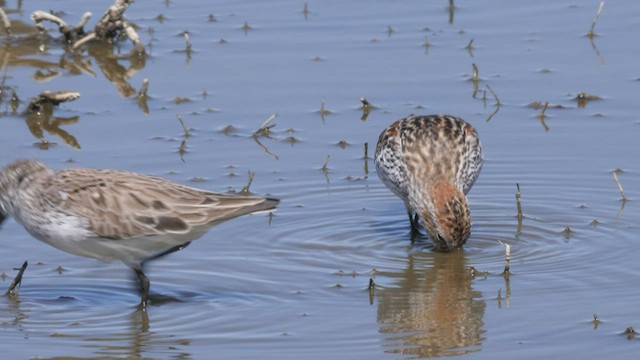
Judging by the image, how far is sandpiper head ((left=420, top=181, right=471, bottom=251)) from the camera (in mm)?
11250

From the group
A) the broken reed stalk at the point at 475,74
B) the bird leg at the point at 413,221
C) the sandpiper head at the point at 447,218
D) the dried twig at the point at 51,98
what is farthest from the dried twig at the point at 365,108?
the sandpiper head at the point at 447,218

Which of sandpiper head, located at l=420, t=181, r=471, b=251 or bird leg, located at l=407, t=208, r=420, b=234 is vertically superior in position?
sandpiper head, located at l=420, t=181, r=471, b=251

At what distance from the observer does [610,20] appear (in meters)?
16.6

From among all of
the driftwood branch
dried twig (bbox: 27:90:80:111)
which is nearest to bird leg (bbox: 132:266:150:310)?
dried twig (bbox: 27:90:80:111)

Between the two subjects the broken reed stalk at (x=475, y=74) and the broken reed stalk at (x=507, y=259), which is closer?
the broken reed stalk at (x=507, y=259)

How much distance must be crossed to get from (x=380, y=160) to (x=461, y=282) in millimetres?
1845

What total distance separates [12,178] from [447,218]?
123 inches

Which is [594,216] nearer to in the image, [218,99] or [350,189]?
[350,189]

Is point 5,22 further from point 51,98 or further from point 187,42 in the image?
point 51,98

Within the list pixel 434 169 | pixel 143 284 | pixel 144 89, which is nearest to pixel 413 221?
pixel 434 169

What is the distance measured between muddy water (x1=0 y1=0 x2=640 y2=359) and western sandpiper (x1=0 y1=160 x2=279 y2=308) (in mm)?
484

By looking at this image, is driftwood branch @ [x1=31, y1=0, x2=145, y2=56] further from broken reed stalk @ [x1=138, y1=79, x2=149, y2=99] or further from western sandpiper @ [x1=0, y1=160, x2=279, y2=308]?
western sandpiper @ [x1=0, y1=160, x2=279, y2=308]

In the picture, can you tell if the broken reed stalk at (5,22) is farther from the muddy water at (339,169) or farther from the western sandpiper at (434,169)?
the western sandpiper at (434,169)

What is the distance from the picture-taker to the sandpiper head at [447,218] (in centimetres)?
1125
